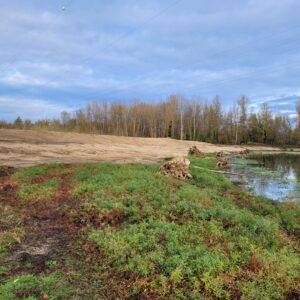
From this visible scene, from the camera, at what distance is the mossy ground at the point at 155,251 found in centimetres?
484

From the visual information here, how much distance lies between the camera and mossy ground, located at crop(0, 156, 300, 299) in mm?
4836

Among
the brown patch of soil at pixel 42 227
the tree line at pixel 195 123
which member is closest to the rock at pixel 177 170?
the brown patch of soil at pixel 42 227

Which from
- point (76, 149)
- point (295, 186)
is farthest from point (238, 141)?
point (295, 186)

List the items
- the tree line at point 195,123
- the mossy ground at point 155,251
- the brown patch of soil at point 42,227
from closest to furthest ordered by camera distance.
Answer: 1. the mossy ground at point 155,251
2. the brown patch of soil at point 42,227
3. the tree line at point 195,123

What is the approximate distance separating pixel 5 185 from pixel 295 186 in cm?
1631

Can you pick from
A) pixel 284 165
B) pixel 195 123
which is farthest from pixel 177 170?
pixel 195 123

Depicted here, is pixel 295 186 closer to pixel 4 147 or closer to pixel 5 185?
pixel 5 185

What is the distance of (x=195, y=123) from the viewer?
80062mm

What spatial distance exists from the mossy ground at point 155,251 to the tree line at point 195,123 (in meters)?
67.4

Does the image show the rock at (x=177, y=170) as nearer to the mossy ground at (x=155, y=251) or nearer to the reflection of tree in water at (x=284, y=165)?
the mossy ground at (x=155, y=251)

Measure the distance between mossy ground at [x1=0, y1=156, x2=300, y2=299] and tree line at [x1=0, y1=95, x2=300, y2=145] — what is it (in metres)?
67.4

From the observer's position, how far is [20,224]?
820 centimetres

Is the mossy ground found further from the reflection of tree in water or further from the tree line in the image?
the tree line

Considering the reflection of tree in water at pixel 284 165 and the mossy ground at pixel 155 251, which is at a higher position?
the mossy ground at pixel 155 251
